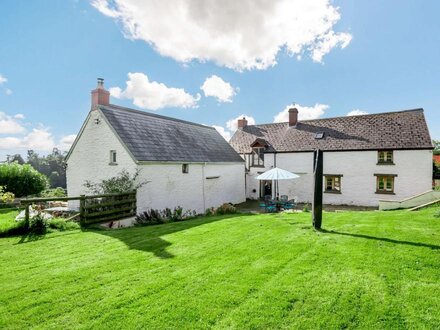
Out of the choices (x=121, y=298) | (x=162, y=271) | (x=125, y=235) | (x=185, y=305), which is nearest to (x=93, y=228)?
(x=125, y=235)

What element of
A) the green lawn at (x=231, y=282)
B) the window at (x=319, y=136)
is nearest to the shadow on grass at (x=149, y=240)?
the green lawn at (x=231, y=282)

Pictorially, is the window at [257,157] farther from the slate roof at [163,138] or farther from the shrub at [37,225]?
the shrub at [37,225]

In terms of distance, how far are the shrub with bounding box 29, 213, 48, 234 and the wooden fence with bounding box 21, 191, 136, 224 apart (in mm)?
691

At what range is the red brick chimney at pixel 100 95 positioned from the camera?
17062mm

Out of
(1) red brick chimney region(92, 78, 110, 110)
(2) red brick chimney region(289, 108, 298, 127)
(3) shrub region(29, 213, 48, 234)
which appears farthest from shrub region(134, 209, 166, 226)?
(2) red brick chimney region(289, 108, 298, 127)

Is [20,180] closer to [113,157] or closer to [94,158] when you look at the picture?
[94,158]

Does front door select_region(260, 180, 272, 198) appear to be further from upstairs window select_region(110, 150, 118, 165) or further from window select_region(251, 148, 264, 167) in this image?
upstairs window select_region(110, 150, 118, 165)

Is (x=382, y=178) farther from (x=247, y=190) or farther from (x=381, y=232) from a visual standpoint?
(x=381, y=232)

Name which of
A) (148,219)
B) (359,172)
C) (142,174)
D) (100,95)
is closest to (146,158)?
(142,174)

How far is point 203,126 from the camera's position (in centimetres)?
2669

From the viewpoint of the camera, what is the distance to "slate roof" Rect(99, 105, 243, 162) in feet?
53.1

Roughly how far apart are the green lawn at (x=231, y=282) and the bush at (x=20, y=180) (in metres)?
17.8

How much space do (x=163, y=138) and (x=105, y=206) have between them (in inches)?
301

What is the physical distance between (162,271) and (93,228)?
685 centimetres
